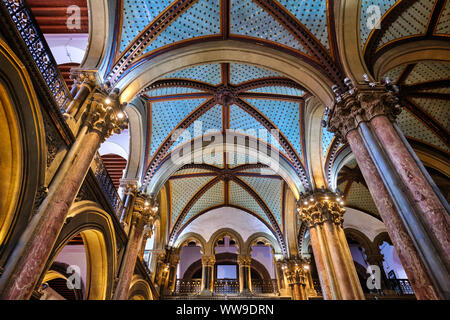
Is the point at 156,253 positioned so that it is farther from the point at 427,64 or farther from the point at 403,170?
the point at 427,64

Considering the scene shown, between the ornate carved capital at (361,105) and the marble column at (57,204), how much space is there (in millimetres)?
4451

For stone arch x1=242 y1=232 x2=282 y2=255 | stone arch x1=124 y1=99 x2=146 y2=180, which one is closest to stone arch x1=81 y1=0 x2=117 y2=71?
stone arch x1=124 y1=99 x2=146 y2=180

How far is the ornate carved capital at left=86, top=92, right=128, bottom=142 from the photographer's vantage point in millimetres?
4922

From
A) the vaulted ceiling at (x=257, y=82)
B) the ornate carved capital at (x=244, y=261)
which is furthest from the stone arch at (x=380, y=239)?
the ornate carved capital at (x=244, y=261)

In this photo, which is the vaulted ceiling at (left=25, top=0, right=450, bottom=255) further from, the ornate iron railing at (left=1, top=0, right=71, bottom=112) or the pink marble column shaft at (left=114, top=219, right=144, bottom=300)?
the pink marble column shaft at (left=114, top=219, right=144, bottom=300)

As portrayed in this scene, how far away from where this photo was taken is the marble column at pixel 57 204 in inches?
122

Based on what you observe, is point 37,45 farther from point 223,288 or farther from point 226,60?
point 223,288

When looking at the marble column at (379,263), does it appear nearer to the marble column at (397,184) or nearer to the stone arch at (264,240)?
the stone arch at (264,240)

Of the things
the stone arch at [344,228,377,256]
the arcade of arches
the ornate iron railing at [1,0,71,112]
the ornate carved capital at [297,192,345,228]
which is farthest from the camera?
the stone arch at [344,228,377,256]

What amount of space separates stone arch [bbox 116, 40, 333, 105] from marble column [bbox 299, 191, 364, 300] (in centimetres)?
321

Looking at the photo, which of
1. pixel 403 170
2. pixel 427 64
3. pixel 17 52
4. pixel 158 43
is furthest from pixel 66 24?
pixel 427 64

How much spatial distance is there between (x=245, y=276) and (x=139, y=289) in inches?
203

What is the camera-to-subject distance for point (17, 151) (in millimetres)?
3482

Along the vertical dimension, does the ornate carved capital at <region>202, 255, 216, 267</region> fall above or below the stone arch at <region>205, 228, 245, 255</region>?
below
